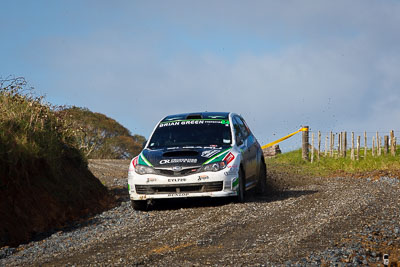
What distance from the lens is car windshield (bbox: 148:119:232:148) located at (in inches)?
508

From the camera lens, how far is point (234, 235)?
875 cm

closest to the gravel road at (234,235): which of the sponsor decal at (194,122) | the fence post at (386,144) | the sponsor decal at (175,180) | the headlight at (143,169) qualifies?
the sponsor decal at (175,180)

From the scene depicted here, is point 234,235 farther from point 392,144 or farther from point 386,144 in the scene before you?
point 386,144

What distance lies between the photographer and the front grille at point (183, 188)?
1180 cm

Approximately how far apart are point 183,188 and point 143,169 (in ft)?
2.84

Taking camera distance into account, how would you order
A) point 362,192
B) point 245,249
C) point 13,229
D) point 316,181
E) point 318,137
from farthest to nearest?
point 318,137 < point 316,181 < point 362,192 < point 13,229 < point 245,249

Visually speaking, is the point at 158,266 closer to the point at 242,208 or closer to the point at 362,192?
the point at 242,208

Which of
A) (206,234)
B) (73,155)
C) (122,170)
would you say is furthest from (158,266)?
(122,170)

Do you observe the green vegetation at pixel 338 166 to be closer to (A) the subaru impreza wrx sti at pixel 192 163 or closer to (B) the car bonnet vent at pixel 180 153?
(A) the subaru impreza wrx sti at pixel 192 163

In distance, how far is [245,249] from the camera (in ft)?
25.2

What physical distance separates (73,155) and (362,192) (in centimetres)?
658

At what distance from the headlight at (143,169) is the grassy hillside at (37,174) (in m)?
1.59

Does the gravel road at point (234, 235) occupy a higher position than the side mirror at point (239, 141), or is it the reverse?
the side mirror at point (239, 141)

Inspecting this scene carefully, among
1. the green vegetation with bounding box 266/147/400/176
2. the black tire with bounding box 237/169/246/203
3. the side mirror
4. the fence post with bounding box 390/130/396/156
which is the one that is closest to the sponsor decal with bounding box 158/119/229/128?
the side mirror
